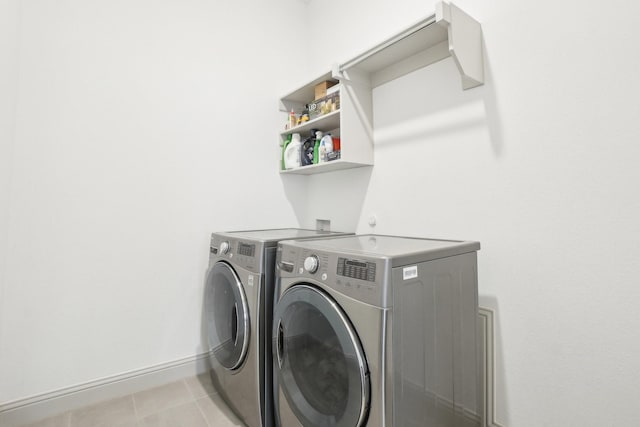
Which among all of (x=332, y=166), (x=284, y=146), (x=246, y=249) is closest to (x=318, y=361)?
(x=246, y=249)

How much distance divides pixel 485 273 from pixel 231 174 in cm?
169

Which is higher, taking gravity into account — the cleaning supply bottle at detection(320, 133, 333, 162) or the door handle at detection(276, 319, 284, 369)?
the cleaning supply bottle at detection(320, 133, 333, 162)

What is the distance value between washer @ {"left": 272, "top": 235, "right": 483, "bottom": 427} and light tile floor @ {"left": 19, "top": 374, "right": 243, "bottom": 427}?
527 millimetres

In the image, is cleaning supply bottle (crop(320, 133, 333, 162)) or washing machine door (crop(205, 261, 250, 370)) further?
cleaning supply bottle (crop(320, 133, 333, 162))

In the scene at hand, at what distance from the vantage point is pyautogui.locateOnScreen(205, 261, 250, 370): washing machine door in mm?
1524

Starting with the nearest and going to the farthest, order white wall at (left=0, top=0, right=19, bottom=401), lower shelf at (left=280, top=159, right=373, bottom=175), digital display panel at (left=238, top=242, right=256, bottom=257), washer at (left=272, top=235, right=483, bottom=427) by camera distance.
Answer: washer at (left=272, top=235, right=483, bottom=427) < white wall at (left=0, top=0, right=19, bottom=401) < digital display panel at (left=238, top=242, right=256, bottom=257) < lower shelf at (left=280, top=159, right=373, bottom=175)

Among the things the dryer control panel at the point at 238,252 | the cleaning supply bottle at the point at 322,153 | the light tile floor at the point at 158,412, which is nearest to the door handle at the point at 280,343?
the dryer control panel at the point at 238,252

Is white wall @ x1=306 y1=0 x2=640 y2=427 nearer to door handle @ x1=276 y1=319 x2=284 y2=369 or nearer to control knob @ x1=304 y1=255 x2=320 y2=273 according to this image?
control knob @ x1=304 y1=255 x2=320 y2=273

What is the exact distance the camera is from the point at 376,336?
90 centimetres

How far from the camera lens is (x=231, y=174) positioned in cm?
220

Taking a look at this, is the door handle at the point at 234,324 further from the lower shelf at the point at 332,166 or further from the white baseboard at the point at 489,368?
the white baseboard at the point at 489,368

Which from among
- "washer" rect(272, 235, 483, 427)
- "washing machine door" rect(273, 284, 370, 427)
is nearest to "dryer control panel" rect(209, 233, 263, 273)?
"washer" rect(272, 235, 483, 427)

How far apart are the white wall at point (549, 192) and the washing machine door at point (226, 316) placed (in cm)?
102

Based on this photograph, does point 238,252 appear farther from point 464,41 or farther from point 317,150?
point 464,41
